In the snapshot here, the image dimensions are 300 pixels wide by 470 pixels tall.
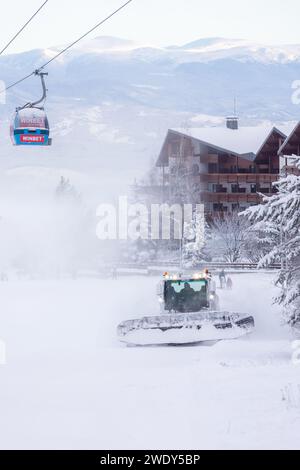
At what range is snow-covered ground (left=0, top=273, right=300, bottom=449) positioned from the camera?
821cm

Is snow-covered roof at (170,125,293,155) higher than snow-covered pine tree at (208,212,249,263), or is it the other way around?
snow-covered roof at (170,125,293,155)

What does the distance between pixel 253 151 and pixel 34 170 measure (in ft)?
410

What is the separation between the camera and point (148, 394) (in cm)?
1062

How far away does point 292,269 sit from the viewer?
55.6 ft

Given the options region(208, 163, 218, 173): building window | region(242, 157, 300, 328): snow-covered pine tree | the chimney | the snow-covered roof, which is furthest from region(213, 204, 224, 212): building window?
region(242, 157, 300, 328): snow-covered pine tree

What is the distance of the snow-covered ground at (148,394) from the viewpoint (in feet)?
26.9

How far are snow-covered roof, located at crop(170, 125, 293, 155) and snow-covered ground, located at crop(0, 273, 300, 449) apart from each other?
157 ft

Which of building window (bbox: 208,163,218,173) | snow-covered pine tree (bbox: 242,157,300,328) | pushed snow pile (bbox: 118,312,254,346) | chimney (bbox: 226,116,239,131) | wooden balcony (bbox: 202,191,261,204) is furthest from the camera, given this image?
chimney (bbox: 226,116,239,131)

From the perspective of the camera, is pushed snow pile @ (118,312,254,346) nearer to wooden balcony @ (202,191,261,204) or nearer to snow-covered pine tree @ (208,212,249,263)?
snow-covered pine tree @ (208,212,249,263)

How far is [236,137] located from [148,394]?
62.5m

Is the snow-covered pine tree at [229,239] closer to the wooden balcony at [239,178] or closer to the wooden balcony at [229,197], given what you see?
the wooden balcony at [229,197]

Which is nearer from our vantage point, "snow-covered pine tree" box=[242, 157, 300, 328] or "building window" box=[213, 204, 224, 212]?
"snow-covered pine tree" box=[242, 157, 300, 328]

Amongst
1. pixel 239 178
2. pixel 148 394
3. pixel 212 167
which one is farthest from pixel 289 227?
pixel 212 167
